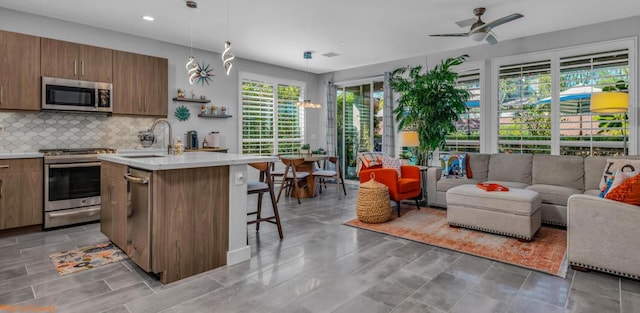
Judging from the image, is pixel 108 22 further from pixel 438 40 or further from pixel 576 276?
pixel 576 276

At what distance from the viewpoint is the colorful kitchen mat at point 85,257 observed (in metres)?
2.85

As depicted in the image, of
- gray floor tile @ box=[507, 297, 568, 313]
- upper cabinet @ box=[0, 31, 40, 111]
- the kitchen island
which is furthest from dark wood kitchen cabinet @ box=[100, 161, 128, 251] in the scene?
gray floor tile @ box=[507, 297, 568, 313]

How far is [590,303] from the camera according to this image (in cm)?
225

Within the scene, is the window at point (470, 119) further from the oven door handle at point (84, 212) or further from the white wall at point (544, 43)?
the oven door handle at point (84, 212)

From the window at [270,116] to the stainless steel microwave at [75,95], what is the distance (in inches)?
102

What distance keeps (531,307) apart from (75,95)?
5.37m

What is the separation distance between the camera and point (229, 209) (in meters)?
2.91

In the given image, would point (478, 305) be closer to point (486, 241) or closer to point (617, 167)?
point (486, 241)

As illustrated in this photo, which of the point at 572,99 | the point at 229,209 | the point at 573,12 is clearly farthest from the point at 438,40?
the point at 229,209

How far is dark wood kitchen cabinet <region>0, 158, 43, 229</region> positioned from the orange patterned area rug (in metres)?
3.73

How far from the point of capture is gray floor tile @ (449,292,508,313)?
2.17 m

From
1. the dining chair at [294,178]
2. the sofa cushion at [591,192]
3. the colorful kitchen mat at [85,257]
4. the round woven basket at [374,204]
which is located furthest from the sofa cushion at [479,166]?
the colorful kitchen mat at [85,257]

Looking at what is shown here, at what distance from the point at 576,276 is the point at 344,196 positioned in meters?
3.98

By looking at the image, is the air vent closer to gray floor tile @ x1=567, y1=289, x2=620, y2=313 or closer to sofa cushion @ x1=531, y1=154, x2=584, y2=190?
sofa cushion @ x1=531, y1=154, x2=584, y2=190
